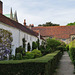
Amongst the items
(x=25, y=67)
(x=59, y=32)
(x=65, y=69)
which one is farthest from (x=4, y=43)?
(x=59, y=32)

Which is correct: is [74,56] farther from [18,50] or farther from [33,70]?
[18,50]

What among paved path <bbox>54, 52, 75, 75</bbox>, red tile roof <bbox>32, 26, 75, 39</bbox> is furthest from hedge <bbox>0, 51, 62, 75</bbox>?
red tile roof <bbox>32, 26, 75, 39</bbox>

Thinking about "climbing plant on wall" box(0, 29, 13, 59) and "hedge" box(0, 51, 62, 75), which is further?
"climbing plant on wall" box(0, 29, 13, 59)

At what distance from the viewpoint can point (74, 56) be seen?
13.9 m

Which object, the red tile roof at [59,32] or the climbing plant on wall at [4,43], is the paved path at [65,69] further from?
the red tile roof at [59,32]

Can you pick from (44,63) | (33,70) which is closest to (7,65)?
(33,70)

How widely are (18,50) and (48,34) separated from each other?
4099 centimetres

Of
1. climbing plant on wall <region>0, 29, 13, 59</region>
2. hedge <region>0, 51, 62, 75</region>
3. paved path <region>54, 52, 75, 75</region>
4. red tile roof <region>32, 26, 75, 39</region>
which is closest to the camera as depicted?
hedge <region>0, 51, 62, 75</region>

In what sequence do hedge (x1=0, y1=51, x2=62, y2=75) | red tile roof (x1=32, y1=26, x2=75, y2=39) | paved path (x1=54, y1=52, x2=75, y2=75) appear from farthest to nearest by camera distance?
red tile roof (x1=32, y1=26, x2=75, y2=39), paved path (x1=54, y1=52, x2=75, y2=75), hedge (x1=0, y1=51, x2=62, y2=75)

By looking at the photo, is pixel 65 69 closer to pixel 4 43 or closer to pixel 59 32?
pixel 4 43

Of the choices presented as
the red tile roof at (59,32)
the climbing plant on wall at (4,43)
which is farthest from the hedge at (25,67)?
the red tile roof at (59,32)

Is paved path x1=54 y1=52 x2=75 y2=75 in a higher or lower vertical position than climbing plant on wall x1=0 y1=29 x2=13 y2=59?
lower

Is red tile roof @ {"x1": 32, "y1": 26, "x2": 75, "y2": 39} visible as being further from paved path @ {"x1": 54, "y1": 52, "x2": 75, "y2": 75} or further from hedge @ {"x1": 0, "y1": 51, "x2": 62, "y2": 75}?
hedge @ {"x1": 0, "y1": 51, "x2": 62, "y2": 75}

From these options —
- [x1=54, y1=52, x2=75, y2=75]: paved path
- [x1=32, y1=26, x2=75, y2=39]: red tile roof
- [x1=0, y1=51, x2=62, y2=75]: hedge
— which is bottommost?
[x1=54, y1=52, x2=75, y2=75]: paved path
